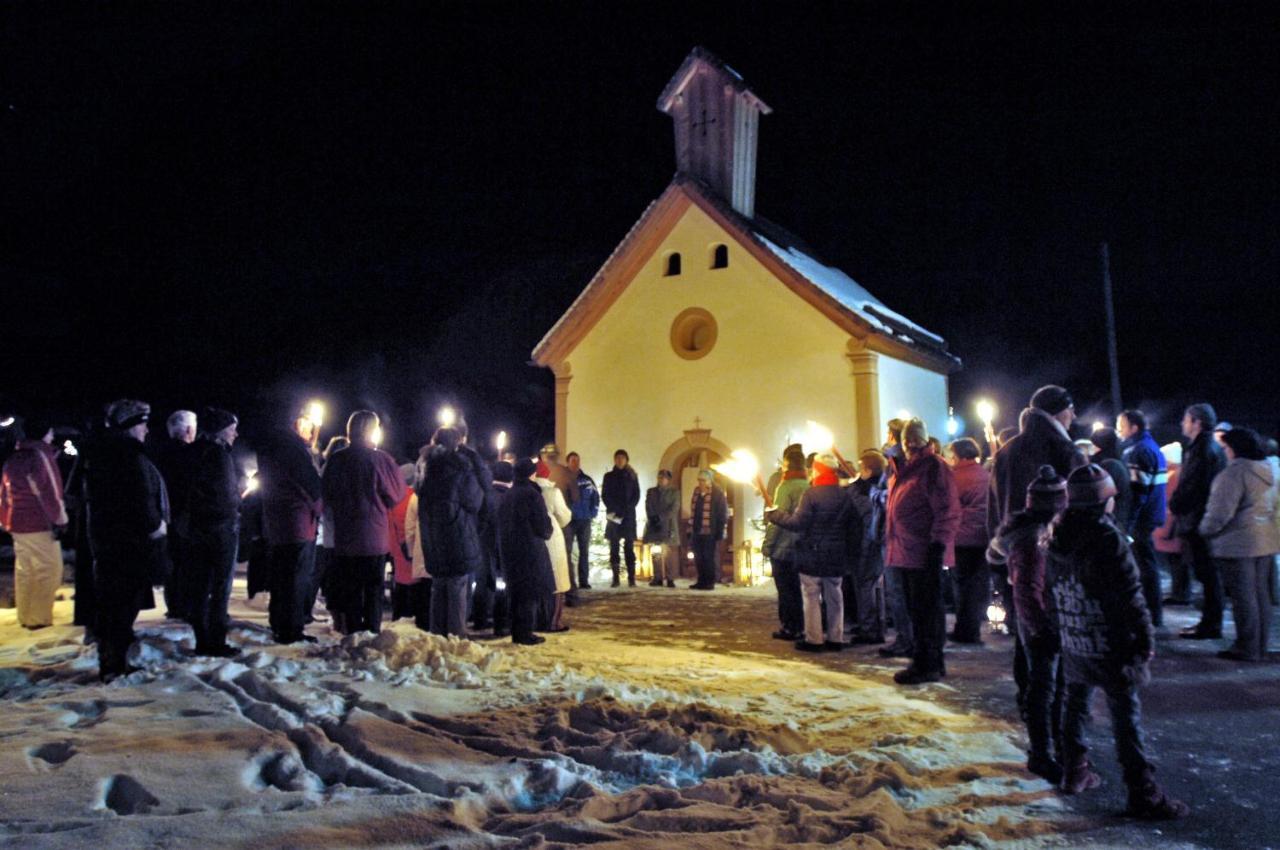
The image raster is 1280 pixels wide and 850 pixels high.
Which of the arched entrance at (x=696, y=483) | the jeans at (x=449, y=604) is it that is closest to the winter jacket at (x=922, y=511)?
the jeans at (x=449, y=604)

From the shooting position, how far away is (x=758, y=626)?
9922 mm

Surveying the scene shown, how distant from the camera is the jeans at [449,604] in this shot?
26.3ft

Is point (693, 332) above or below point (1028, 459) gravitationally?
above

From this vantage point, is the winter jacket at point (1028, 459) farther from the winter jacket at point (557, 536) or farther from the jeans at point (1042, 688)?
the winter jacket at point (557, 536)

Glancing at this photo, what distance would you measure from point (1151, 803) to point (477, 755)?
126 inches

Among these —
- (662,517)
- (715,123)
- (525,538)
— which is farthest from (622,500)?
(715,123)

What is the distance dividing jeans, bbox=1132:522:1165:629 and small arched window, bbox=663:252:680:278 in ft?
35.4

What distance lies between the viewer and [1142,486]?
28.7 feet

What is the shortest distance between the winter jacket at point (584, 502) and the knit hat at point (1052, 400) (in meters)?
Answer: 8.12

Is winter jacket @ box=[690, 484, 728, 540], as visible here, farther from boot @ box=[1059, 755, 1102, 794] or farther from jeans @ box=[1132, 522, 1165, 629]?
boot @ box=[1059, 755, 1102, 794]

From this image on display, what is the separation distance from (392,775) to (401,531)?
4.96 meters

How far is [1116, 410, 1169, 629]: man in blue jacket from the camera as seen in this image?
8.40 m

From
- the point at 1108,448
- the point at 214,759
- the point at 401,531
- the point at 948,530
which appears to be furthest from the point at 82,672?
the point at 1108,448

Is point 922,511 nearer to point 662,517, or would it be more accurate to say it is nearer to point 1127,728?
point 1127,728
